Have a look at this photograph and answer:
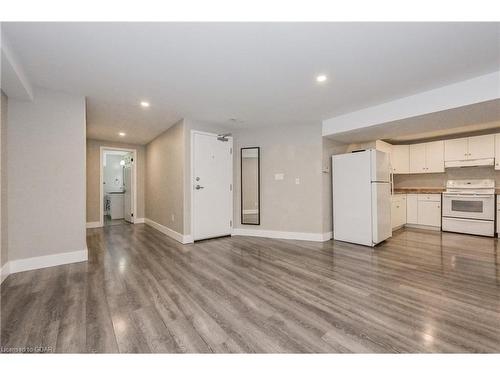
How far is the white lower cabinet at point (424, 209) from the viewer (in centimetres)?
481

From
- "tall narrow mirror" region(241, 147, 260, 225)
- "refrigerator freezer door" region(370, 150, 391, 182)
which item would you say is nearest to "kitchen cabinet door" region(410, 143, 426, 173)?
"refrigerator freezer door" region(370, 150, 391, 182)

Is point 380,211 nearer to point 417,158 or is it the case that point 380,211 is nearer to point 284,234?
point 284,234

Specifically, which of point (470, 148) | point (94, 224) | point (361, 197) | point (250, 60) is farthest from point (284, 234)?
point (94, 224)

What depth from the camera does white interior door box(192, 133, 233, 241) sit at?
3875 mm

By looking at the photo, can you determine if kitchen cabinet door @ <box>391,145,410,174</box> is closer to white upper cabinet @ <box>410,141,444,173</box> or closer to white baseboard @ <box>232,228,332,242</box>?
white upper cabinet @ <box>410,141,444,173</box>

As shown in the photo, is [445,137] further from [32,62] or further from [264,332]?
[32,62]

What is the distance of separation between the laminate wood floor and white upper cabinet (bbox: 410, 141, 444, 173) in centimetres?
245

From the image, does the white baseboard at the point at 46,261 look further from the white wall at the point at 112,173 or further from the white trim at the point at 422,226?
the white trim at the point at 422,226

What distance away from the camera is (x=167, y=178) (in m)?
4.48

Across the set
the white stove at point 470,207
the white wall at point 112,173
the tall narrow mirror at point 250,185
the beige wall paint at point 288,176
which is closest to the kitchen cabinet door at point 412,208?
the white stove at point 470,207

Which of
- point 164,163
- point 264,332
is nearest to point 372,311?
point 264,332

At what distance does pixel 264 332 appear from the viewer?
1.43m

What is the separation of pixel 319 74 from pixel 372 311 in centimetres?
226

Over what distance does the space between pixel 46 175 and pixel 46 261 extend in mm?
1049
